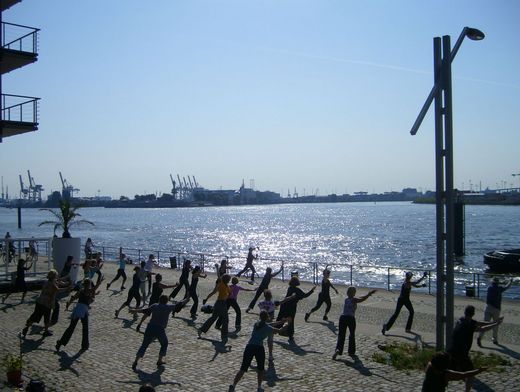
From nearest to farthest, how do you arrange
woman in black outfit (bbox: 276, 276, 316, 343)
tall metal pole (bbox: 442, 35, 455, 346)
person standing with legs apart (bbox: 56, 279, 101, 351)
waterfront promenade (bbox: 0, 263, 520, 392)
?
waterfront promenade (bbox: 0, 263, 520, 392) → tall metal pole (bbox: 442, 35, 455, 346) → person standing with legs apart (bbox: 56, 279, 101, 351) → woman in black outfit (bbox: 276, 276, 316, 343)

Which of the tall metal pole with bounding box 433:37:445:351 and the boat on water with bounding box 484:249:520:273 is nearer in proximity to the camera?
the tall metal pole with bounding box 433:37:445:351

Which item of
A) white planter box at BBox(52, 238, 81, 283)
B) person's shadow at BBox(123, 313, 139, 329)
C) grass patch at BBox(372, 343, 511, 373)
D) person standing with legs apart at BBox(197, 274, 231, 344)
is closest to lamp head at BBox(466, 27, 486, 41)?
grass patch at BBox(372, 343, 511, 373)

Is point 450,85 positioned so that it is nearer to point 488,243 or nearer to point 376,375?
point 376,375

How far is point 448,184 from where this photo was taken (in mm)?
11625

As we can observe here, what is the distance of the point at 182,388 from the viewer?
10.3 metres

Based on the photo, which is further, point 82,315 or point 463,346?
point 82,315

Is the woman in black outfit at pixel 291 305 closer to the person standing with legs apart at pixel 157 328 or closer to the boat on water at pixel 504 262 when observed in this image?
the person standing with legs apart at pixel 157 328

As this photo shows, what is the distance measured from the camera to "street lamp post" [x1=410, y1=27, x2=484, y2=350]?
11.5 metres

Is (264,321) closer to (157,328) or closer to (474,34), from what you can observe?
→ (157,328)

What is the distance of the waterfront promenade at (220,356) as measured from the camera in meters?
10.5

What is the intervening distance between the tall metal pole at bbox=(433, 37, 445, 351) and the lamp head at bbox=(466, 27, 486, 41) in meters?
1.14

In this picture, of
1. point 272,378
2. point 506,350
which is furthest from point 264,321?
point 506,350

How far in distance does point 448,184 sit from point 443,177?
9.0 inches

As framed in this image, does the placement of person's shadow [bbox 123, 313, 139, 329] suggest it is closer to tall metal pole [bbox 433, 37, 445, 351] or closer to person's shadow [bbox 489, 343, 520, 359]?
tall metal pole [bbox 433, 37, 445, 351]
